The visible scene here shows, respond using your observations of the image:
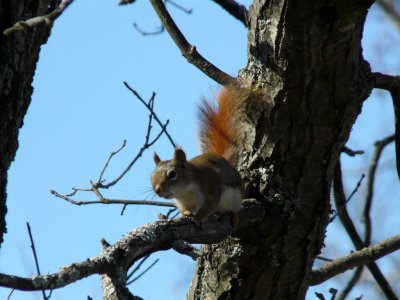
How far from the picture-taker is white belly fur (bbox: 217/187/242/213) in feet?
9.49

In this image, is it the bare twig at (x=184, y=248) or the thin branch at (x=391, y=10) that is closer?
the bare twig at (x=184, y=248)

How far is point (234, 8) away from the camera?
12.4ft

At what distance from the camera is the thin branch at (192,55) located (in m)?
3.12

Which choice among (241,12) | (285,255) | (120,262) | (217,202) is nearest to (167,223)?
(120,262)

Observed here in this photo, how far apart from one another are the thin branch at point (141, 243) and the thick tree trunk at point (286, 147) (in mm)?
116

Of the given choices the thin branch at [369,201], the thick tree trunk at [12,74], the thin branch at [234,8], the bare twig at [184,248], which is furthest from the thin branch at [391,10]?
the thick tree trunk at [12,74]

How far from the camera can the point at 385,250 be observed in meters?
3.14

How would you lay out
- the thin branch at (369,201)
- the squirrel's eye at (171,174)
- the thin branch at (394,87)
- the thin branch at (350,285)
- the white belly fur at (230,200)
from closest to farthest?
the white belly fur at (230,200)
the thin branch at (394,87)
the squirrel's eye at (171,174)
the thin branch at (350,285)
the thin branch at (369,201)

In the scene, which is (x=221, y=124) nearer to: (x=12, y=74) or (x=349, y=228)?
(x=349, y=228)

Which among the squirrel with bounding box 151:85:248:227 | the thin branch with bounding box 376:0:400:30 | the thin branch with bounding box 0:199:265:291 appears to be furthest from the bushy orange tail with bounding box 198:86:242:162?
the thin branch with bounding box 376:0:400:30

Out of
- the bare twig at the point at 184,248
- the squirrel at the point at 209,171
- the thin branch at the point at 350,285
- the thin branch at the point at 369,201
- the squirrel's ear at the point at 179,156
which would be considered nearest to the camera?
the bare twig at the point at 184,248

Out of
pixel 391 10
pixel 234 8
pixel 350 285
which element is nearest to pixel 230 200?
pixel 350 285

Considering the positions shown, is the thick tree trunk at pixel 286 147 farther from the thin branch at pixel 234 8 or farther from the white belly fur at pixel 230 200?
the thin branch at pixel 234 8

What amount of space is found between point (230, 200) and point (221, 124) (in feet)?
1.43
